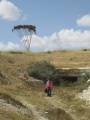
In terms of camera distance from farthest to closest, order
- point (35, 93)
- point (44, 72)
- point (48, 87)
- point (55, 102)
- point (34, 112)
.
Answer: point (44, 72), point (35, 93), point (48, 87), point (55, 102), point (34, 112)

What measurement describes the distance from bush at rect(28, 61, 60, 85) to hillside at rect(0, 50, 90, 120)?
86 centimetres

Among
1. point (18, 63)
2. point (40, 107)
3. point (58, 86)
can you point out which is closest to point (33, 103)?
point (40, 107)

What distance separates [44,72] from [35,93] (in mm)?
8308

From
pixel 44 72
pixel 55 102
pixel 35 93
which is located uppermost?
pixel 44 72

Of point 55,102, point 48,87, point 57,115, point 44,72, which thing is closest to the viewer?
point 57,115

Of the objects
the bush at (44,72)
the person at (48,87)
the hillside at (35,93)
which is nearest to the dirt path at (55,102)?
the hillside at (35,93)

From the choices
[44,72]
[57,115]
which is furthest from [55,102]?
[44,72]

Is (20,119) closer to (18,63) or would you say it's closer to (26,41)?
(18,63)

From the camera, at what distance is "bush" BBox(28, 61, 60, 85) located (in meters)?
38.4

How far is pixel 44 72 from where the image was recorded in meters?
39.0

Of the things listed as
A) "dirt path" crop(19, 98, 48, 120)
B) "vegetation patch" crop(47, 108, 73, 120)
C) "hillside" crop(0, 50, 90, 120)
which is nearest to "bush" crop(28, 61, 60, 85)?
"hillside" crop(0, 50, 90, 120)

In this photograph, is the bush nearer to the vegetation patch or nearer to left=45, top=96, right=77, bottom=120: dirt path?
left=45, top=96, right=77, bottom=120: dirt path

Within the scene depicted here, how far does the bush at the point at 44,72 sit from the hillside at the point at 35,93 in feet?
2.81

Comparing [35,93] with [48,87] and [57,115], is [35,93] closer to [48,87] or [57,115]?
[48,87]
